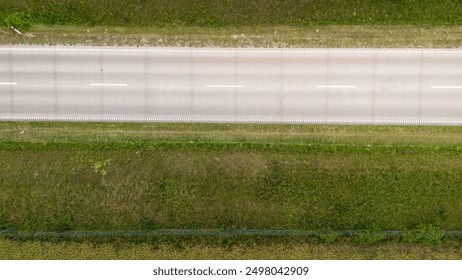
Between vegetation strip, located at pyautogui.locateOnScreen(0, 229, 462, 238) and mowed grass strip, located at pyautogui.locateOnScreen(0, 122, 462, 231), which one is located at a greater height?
mowed grass strip, located at pyautogui.locateOnScreen(0, 122, 462, 231)

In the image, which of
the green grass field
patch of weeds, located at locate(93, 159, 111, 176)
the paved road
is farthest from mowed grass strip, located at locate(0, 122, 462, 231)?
the green grass field

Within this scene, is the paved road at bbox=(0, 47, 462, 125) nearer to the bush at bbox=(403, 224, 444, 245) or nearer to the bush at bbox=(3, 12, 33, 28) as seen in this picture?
the bush at bbox=(3, 12, 33, 28)

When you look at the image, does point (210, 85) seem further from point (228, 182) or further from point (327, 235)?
point (327, 235)

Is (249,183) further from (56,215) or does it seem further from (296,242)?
(56,215)

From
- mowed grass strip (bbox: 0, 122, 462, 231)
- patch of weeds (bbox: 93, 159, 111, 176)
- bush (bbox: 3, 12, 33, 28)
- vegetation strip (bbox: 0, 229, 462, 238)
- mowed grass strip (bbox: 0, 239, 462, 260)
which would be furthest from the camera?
bush (bbox: 3, 12, 33, 28)

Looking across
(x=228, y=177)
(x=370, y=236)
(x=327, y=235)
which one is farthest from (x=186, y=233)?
(x=370, y=236)

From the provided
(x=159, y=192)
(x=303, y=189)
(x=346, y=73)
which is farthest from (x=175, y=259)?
(x=346, y=73)

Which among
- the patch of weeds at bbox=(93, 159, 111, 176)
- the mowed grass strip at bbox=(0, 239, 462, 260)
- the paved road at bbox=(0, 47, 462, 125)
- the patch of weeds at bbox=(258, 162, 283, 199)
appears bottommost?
the mowed grass strip at bbox=(0, 239, 462, 260)
